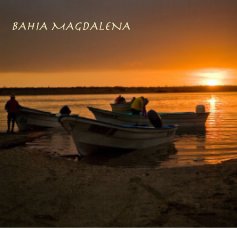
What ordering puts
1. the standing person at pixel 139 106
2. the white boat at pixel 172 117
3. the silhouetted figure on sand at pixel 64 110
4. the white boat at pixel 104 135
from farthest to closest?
1. the white boat at pixel 172 117
2. the silhouetted figure on sand at pixel 64 110
3. the standing person at pixel 139 106
4. the white boat at pixel 104 135

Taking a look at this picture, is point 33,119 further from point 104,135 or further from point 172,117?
point 104,135

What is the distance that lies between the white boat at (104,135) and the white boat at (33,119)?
410 inches

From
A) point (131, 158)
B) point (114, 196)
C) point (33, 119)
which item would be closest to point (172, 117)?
point (33, 119)

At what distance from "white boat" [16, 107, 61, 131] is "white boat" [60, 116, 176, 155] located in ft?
34.2

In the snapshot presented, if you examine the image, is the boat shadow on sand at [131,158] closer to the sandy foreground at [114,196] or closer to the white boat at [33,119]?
the sandy foreground at [114,196]

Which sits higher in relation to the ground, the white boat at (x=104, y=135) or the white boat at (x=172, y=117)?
the white boat at (x=172, y=117)

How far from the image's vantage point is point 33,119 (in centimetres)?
2728

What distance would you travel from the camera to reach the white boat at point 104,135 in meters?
15.5

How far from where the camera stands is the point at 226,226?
6.72 m

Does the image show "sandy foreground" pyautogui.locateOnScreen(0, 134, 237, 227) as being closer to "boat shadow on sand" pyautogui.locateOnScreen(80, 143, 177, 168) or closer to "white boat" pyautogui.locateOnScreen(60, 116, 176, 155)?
"boat shadow on sand" pyautogui.locateOnScreen(80, 143, 177, 168)

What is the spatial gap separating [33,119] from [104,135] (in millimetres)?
12153

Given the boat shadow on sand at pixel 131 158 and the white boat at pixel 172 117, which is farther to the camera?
the white boat at pixel 172 117

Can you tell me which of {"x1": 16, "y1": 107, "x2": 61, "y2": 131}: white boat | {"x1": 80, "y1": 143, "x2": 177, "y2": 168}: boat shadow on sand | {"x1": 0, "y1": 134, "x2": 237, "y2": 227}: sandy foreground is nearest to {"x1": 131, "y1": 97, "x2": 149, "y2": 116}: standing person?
{"x1": 80, "y1": 143, "x2": 177, "y2": 168}: boat shadow on sand

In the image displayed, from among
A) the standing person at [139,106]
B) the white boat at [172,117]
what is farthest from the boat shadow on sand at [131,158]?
the white boat at [172,117]
